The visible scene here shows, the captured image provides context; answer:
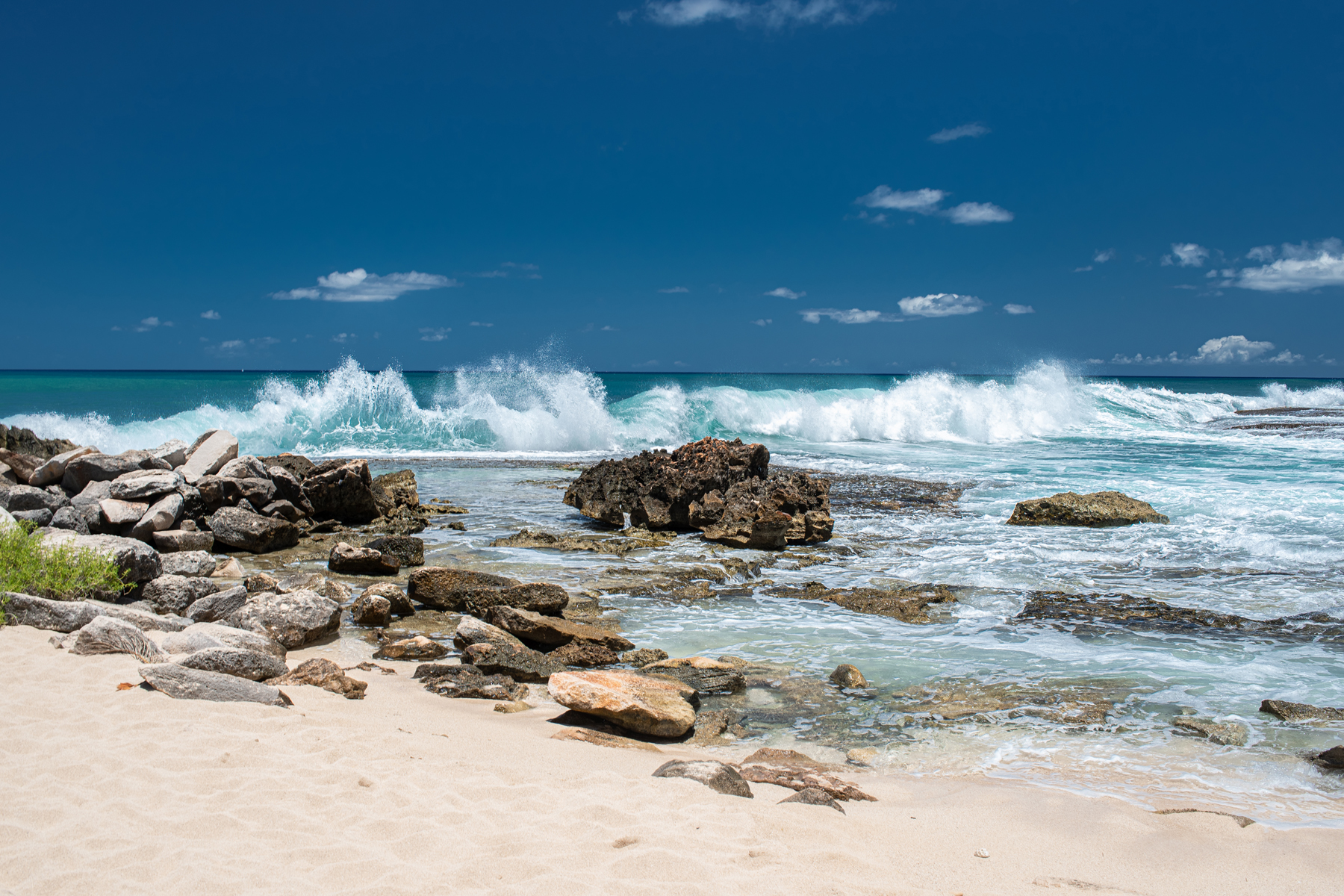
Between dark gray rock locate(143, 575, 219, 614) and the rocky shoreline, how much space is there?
14 mm

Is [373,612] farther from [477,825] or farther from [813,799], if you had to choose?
[813,799]

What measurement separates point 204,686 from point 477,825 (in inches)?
82.9

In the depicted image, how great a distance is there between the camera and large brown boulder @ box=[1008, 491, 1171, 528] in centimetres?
1178

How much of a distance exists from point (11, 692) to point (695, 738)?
12.1 feet

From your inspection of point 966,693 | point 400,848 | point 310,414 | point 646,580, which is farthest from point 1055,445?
point 400,848

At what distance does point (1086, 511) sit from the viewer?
11859 mm

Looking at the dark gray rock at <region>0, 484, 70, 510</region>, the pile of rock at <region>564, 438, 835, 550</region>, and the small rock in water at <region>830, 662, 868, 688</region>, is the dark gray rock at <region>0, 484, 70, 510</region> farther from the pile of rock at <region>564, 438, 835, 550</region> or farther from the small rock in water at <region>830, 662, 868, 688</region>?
the small rock in water at <region>830, 662, 868, 688</region>

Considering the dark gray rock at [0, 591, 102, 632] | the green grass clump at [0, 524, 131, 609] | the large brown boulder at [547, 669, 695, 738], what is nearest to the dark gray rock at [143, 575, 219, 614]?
the green grass clump at [0, 524, 131, 609]

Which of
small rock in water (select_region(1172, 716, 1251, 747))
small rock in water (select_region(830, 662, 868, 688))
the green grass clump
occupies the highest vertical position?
the green grass clump

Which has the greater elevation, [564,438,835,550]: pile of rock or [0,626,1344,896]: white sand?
[564,438,835,550]: pile of rock

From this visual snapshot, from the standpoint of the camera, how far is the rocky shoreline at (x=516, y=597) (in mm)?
5008

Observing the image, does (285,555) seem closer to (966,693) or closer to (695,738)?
(695,738)

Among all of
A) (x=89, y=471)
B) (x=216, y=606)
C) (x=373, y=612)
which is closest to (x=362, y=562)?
(x=373, y=612)

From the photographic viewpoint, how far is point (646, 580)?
880 centimetres
